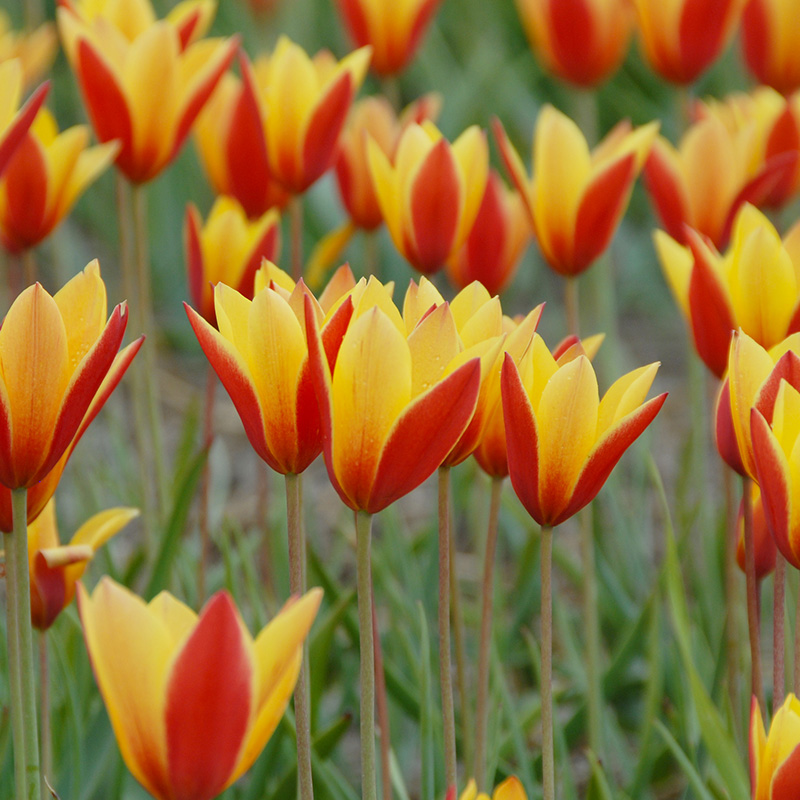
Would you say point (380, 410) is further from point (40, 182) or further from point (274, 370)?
point (40, 182)

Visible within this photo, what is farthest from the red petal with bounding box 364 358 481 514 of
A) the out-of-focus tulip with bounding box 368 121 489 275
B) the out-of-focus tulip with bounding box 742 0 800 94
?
the out-of-focus tulip with bounding box 742 0 800 94

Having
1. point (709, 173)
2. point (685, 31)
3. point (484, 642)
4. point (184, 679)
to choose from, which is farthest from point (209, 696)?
point (685, 31)

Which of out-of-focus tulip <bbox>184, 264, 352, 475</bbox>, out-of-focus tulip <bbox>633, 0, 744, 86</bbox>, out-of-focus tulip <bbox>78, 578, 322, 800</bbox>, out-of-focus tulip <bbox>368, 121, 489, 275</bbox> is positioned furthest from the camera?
out-of-focus tulip <bbox>633, 0, 744, 86</bbox>

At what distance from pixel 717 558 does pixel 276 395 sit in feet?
2.62

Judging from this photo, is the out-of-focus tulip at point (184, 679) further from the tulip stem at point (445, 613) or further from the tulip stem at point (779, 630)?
the tulip stem at point (779, 630)

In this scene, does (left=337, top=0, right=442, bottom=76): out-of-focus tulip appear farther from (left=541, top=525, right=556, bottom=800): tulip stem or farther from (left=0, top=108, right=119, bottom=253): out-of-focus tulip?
(left=541, top=525, right=556, bottom=800): tulip stem

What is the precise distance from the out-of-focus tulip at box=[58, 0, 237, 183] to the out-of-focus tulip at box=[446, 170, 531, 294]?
0.26m

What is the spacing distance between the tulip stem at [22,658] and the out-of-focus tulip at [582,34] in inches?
34.6

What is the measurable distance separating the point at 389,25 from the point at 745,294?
68 centimetres

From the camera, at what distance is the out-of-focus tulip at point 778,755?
1.55ft

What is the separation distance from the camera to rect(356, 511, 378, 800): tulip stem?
516mm

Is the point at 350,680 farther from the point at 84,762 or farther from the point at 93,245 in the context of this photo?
the point at 93,245

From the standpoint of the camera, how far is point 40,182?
0.90m

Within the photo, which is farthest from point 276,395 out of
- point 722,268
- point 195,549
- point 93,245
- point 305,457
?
point 93,245
